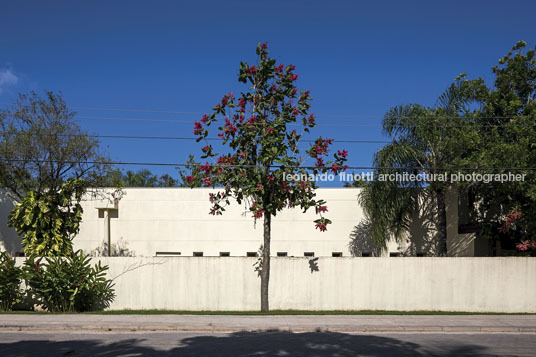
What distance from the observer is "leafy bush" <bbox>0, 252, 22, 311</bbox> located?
14086mm

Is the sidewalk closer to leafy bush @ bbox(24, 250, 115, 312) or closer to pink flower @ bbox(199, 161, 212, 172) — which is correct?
leafy bush @ bbox(24, 250, 115, 312)

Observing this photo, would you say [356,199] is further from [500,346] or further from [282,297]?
[500,346]

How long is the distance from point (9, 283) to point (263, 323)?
8320 millimetres

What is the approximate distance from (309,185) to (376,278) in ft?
13.4

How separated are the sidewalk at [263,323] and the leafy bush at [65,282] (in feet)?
3.47

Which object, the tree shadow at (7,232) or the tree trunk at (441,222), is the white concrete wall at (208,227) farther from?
the tree shadow at (7,232)

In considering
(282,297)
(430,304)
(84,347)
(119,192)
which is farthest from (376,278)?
(119,192)

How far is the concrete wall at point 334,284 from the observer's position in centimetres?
1495

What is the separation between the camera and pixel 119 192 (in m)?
20.2

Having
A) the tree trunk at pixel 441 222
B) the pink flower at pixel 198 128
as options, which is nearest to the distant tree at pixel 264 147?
the pink flower at pixel 198 128

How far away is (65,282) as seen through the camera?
547 inches

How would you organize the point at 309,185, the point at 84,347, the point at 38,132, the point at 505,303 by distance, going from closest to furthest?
the point at 84,347, the point at 309,185, the point at 505,303, the point at 38,132

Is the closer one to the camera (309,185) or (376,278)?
(309,185)

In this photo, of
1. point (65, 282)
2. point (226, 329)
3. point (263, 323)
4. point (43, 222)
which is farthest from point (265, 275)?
point (43, 222)
